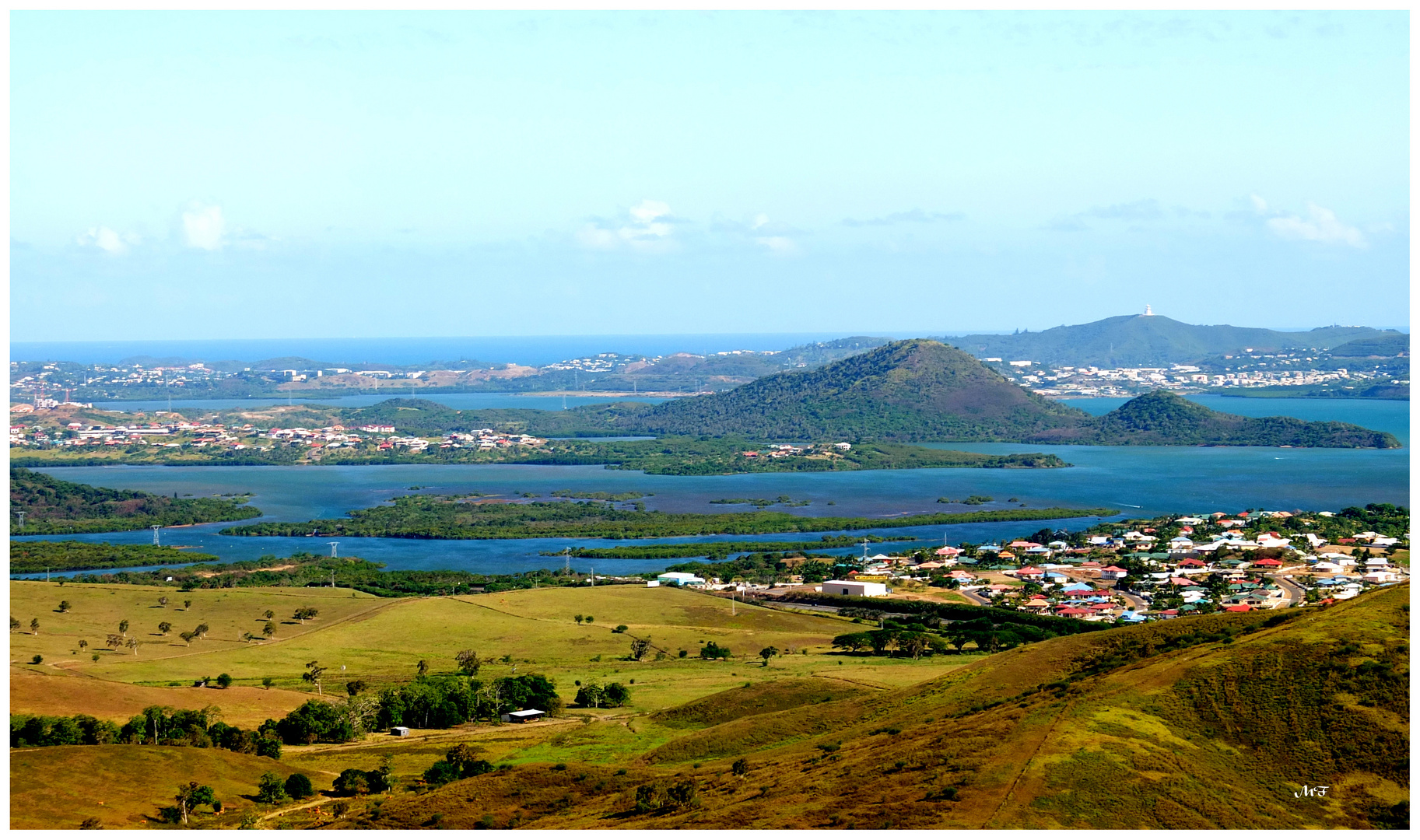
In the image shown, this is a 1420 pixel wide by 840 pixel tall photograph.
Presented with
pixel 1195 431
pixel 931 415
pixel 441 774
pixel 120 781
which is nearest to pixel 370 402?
pixel 931 415

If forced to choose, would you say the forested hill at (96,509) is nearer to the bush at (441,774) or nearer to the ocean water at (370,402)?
the bush at (441,774)

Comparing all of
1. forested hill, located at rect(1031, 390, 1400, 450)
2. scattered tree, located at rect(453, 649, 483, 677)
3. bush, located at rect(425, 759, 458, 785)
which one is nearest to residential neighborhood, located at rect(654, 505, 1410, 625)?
scattered tree, located at rect(453, 649, 483, 677)

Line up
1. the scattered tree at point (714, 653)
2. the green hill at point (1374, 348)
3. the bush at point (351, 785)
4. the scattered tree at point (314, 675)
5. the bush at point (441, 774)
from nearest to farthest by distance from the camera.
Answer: the bush at point (351, 785) → the bush at point (441, 774) → the scattered tree at point (314, 675) → the scattered tree at point (714, 653) → the green hill at point (1374, 348)

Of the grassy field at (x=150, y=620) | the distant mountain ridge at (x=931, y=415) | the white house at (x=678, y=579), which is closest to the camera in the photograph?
the grassy field at (x=150, y=620)

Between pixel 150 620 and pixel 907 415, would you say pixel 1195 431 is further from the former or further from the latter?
pixel 150 620

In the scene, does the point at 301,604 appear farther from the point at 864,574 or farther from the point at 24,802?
the point at 24,802

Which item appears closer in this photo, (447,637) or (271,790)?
(271,790)

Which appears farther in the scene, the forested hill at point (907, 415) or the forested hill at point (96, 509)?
the forested hill at point (907, 415)

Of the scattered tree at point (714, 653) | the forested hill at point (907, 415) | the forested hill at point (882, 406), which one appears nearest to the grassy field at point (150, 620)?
the scattered tree at point (714, 653)
